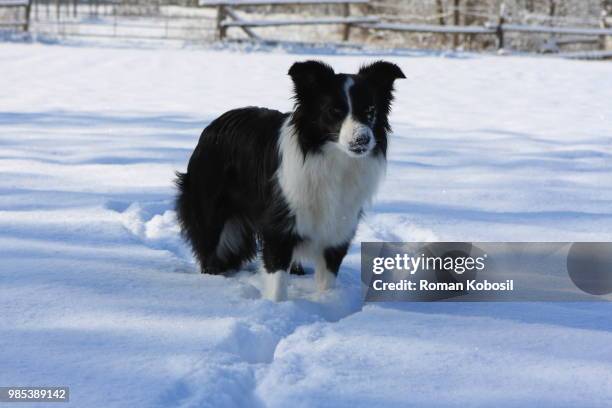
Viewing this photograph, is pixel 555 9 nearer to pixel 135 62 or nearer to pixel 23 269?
pixel 135 62

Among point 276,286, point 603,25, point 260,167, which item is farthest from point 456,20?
point 276,286

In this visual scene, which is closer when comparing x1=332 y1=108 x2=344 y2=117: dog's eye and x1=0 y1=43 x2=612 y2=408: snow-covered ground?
x1=0 y1=43 x2=612 y2=408: snow-covered ground

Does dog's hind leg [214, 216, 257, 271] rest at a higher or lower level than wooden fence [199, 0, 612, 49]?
lower

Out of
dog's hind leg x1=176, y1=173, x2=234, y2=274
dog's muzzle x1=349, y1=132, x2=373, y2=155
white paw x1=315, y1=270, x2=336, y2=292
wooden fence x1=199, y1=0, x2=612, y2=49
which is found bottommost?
white paw x1=315, y1=270, x2=336, y2=292


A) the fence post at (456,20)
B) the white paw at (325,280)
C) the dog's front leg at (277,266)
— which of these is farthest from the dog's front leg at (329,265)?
the fence post at (456,20)

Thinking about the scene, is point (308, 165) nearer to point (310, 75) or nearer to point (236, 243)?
point (310, 75)

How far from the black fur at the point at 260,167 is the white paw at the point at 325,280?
3 cm

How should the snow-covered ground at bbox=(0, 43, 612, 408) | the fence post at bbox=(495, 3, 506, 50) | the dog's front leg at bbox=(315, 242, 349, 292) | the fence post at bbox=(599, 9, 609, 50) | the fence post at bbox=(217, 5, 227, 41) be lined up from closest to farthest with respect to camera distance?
the snow-covered ground at bbox=(0, 43, 612, 408)
the dog's front leg at bbox=(315, 242, 349, 292)
the fence post at bbox=(217, 5, 227, 41)
the fence post at bbox=(495, 3, 506, 50)
the fence post at bbox=(599, 9, 609, 50)

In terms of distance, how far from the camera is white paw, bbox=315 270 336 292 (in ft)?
11.6

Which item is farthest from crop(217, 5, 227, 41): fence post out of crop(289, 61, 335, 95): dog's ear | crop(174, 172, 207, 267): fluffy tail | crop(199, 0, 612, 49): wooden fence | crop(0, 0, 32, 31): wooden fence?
crop(289, 61, 335, 95): dog's ear

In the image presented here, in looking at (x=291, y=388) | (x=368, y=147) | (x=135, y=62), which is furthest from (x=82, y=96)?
(x=291, y=388)

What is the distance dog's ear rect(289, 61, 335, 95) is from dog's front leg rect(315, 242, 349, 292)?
751 mm

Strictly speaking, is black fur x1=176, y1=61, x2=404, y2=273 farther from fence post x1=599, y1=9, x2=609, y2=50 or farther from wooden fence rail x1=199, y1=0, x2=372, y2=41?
fence post x1=599, y1=9, x2=609, y2=50

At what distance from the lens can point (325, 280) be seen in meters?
3.54
